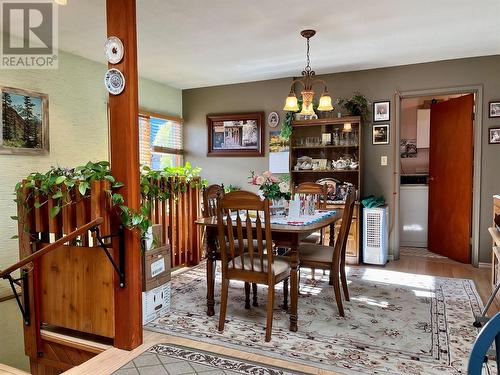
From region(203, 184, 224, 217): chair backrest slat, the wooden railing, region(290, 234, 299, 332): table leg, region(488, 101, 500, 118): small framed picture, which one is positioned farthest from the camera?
region(488, 101, 500, 118): small framed picture

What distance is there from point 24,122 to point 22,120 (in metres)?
0.03

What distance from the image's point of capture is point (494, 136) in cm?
443

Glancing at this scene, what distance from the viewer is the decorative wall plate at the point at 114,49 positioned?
2.36 meters

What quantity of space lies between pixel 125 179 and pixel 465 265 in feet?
14.2

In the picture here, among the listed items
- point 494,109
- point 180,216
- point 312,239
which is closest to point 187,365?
point 312,239

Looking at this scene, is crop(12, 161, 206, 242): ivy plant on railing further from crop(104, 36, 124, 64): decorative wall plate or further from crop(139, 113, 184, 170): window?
crop(139, 113, 184, 170): window

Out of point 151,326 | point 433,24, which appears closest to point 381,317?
point 151,326

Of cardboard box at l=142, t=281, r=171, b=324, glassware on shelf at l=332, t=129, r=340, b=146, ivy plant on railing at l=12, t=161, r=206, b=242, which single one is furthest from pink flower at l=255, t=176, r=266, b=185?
glassware on shelf at l=332, t=129, r=340, b=146

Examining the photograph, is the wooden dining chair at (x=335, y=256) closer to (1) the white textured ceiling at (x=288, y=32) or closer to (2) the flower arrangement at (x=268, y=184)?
(2) the flower arrangement at (x=268, y=184)

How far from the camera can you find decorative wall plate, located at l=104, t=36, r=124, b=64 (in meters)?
2.36

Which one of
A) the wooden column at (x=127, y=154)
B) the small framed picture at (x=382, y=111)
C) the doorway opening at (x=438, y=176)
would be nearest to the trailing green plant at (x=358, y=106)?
the small framed picture at (x=382, y=111)

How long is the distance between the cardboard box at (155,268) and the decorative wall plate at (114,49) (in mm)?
1476

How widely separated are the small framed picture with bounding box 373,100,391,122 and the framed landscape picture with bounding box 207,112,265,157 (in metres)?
1.64

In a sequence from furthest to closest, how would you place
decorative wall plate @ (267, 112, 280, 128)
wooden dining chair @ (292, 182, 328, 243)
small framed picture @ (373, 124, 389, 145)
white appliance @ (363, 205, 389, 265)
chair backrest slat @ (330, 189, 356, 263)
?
decorative wall plate @ (267, 112, 280, 128) < small framed picture @ (373, 124, 389, 145) < white appliance @ (363, 205, 389, 265) < wooden dining chair @ (292, 182, 328, 243) < chair backrest slat @ (330, 189, 356, 263)
